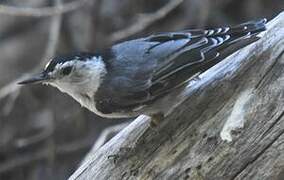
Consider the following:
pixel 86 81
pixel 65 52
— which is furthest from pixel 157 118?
pixel 65 52

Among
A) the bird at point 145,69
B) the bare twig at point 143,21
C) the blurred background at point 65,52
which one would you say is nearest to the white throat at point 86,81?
the bird at point 145,69

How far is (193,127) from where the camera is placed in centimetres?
272

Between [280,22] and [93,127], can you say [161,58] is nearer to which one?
[280,22]

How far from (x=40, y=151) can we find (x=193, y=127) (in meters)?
2.58

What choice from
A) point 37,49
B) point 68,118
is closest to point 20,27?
point 37,49

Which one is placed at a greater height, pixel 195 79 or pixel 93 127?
pixel 195 79

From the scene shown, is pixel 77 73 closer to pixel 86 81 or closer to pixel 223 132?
pixel 86 81

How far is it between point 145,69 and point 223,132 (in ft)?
1.47

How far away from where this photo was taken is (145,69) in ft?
9.23

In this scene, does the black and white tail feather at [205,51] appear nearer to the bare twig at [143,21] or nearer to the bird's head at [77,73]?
the bird's head at [77,73]

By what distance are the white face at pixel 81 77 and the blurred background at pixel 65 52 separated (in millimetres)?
1839

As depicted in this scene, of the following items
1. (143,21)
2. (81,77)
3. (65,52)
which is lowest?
(65,52)

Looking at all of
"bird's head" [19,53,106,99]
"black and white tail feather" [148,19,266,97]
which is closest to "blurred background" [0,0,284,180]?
"bird's head" [19,53,106,99]

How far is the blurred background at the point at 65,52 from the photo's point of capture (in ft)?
16.3
